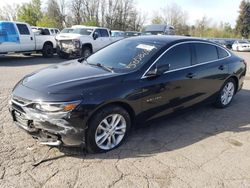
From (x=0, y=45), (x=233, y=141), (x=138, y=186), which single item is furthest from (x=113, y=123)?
(x=0, y=45)

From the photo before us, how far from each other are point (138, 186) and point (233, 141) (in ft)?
6.79

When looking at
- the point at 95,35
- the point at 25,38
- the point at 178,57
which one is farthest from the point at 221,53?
the point at 25,38

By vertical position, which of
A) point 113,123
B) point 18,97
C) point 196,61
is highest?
point 196,61

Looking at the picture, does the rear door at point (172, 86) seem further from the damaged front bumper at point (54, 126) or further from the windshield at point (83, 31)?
the windshield at point (83, 31)

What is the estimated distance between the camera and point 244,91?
7.86 m

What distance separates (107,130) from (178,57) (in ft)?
6.06

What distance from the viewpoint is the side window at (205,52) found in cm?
514

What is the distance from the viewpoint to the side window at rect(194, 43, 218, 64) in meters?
5.14

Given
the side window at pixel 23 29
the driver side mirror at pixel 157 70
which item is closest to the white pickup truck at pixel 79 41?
the side window at pixel 23 29

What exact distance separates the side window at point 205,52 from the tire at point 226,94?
0.76 metres

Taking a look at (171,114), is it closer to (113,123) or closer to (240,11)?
(113,123)

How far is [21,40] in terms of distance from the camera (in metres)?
14.4

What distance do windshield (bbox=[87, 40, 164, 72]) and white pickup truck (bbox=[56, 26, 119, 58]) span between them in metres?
9.45

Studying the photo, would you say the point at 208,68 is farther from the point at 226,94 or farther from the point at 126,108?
the point at 126,108
